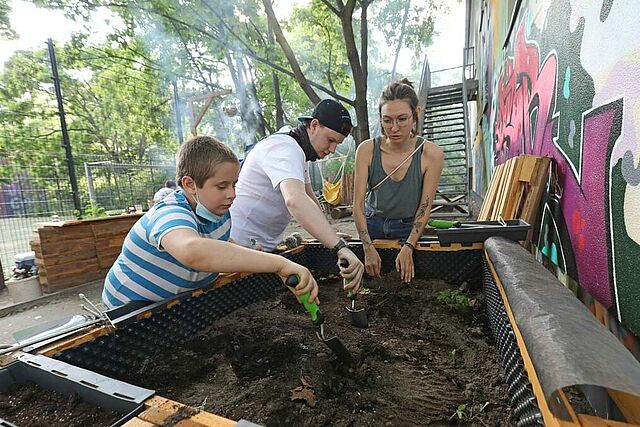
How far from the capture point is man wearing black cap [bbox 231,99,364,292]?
5.64ft

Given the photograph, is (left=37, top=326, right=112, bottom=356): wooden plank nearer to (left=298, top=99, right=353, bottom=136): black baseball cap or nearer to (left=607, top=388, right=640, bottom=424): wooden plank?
(left=607, top=388, right=640, bottom=424): wooden plank

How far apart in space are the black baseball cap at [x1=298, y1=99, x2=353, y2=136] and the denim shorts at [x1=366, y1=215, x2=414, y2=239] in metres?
0.70

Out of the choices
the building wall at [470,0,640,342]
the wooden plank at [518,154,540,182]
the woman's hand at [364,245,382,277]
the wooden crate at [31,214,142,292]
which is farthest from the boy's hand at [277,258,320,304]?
the wooden crate at [31,214,142,292]

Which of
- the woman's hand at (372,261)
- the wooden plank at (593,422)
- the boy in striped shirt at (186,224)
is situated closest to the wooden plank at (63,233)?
the boy in striped shirt at (186,224)

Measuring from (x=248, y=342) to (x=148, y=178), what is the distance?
8.47 metres

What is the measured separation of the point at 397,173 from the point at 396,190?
4.4 inches

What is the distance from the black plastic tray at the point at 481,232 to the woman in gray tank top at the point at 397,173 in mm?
324

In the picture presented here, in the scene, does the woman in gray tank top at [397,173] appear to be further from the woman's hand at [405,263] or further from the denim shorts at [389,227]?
the woman's hand at [405,263]

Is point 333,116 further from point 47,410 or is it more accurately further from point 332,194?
point 332,194

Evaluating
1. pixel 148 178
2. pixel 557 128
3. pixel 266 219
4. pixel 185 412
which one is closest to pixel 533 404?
pixel 185 412

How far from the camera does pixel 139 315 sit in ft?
3.59

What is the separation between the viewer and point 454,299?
1601 mm

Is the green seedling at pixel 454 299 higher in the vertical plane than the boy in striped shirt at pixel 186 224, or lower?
lower

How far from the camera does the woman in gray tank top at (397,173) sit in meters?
2.06
